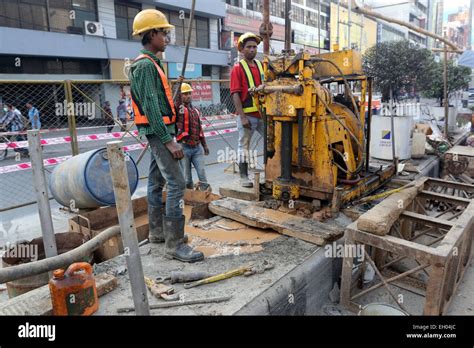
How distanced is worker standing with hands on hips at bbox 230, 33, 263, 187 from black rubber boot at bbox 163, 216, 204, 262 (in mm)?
2175

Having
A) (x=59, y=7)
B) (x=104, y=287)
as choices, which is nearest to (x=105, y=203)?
(x=104, y=287)

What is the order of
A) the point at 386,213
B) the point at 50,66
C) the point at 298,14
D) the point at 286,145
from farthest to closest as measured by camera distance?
the point at 298,14, the point at 50,66, the point at 286,145, the point at 386,213

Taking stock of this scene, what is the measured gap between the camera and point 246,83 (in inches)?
209

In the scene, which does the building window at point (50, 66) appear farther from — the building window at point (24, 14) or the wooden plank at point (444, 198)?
the wooden plank at point (444, 198)

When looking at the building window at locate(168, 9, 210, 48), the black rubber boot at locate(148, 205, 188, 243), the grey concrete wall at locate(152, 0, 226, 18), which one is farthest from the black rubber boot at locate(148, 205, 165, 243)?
A: the building window at locate(168, 9, 210, 48)

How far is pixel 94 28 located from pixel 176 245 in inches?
704

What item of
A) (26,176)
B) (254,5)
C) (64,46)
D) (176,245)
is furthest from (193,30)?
(176,245)

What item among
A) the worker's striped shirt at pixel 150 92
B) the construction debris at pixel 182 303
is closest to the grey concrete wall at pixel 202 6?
the worker's striped shirt at pixel 150 92

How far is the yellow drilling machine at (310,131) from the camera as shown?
166 inches

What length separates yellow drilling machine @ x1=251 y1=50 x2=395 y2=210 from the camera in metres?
4.21

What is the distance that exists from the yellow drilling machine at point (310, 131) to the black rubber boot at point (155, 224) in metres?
1.62

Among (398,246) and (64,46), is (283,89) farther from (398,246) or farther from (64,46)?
(64,46)

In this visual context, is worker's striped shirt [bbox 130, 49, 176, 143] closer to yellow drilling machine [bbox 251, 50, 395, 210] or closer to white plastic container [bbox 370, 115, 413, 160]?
yellow drilling machine [bbox 251, 50, 395, 210]
